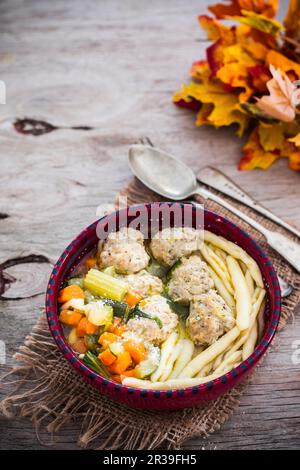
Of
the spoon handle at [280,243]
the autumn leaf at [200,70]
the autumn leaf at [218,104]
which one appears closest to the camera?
the spoon handle at [280,243]

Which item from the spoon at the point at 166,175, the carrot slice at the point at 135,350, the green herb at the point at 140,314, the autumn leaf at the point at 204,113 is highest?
the autumn leaf at the point at 204,113

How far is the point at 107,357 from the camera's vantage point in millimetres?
1370

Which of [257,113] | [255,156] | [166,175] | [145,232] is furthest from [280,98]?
[145,232]

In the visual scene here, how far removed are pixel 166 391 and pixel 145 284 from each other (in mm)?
337

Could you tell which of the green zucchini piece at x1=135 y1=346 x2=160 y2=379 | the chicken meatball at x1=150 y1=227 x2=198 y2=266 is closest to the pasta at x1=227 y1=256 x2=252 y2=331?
the chicken meatball at x1=150 y1=227 x2=198 y2=266

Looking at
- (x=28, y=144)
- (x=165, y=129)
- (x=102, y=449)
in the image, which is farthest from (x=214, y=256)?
(x=28, y=144)

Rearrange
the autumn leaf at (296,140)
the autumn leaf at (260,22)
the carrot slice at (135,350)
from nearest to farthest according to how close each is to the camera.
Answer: the carrot slice at (135,350), the autumn leaf at (296,140), the autumn leaf at (260,22)

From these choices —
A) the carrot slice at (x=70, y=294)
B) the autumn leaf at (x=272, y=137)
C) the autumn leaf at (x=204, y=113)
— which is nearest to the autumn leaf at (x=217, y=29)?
the autumn leaf at (x=204, y=113)

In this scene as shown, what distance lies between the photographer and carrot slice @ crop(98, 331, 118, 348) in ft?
4.59

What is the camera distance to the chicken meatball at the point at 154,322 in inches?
56.0

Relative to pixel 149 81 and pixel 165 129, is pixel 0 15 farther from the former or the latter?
pixel 165 129

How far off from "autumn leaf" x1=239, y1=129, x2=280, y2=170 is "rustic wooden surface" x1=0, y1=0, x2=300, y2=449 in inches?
1.3

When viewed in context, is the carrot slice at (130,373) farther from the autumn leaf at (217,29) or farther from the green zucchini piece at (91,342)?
the autumn leaf at (217,29)

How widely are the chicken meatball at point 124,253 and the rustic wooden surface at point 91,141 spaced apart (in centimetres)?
29
